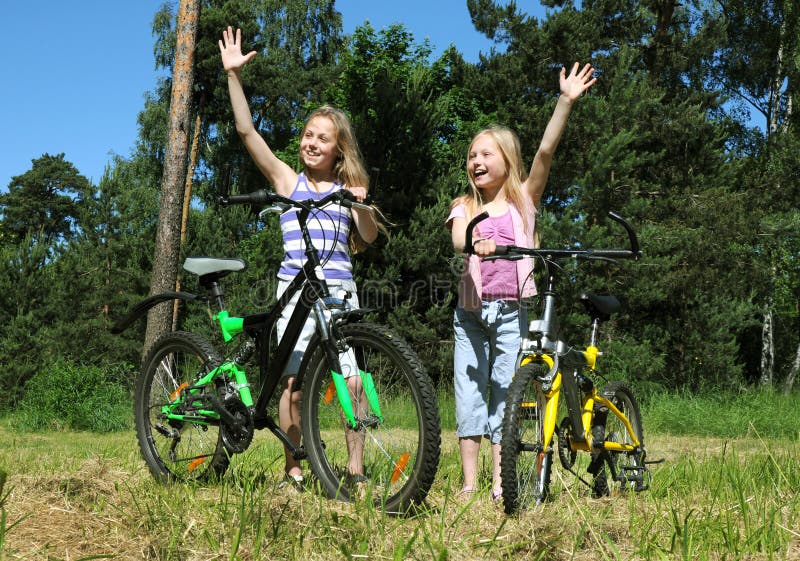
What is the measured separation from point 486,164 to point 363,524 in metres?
1.88

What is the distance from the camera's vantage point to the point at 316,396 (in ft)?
9.86

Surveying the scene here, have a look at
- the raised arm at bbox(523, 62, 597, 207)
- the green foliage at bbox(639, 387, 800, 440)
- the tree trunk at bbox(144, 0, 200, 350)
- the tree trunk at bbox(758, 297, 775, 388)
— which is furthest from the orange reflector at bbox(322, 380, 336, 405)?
the tree trunk at bbox(758, 297, 775, 388)

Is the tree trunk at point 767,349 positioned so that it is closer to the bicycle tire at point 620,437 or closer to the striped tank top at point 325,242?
the bicycle tire at point 620,437

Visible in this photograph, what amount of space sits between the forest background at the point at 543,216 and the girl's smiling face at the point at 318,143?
7.65 m

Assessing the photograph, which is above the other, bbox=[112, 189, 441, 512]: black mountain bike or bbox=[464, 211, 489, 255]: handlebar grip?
bbox=[464, 211, 489, 255]: handlebar grip

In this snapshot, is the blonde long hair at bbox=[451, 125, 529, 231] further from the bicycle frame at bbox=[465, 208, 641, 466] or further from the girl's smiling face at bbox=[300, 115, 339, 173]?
the girl's smiling face at bbox=[300, 115, 339, 173]

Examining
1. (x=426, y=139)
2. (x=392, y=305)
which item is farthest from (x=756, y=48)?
(x=392, y=305)

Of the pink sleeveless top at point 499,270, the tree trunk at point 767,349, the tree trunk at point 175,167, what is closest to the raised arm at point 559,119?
the pink sleeveless top at point 499,270

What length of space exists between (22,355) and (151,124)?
14.9m

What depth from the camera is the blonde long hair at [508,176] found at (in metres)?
3.58

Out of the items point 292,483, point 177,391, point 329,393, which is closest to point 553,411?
point 329,393

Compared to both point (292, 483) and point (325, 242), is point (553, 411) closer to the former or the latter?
point (292, 483)

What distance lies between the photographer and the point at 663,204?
1394 cm

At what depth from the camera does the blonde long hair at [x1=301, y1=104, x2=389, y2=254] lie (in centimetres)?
367
